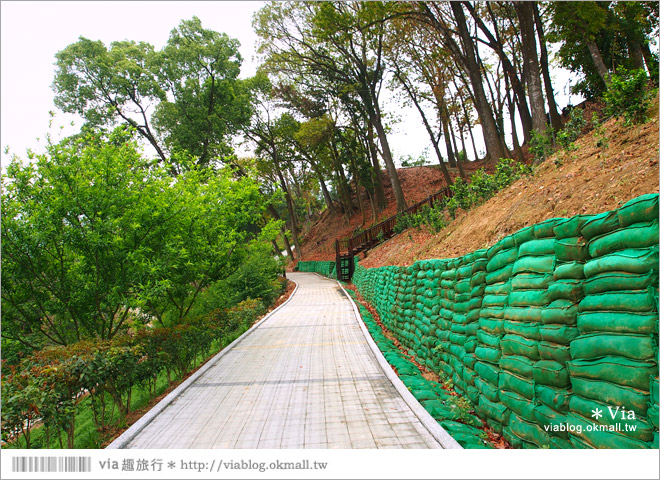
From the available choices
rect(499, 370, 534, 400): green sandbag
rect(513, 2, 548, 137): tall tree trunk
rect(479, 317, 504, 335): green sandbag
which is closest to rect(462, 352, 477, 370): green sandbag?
rect(479, 317, 504, 335): green sandbag

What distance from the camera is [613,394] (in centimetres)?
151

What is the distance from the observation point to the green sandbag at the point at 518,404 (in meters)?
2.01

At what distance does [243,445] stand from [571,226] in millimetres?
2518

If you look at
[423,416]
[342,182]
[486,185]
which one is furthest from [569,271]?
[342,182]

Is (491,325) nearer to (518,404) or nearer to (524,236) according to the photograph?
(518,404)

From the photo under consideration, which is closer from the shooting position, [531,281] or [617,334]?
[617,334]

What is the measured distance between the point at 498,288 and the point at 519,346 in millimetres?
553

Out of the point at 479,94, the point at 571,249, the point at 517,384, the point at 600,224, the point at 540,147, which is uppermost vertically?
the point at 479,94

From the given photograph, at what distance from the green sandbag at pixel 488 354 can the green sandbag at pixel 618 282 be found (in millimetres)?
926

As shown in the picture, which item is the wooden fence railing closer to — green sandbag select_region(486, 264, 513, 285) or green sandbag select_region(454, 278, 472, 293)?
green sandbag select_region(454, 278, 472, 293)

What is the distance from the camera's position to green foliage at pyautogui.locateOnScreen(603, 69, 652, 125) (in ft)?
14.8

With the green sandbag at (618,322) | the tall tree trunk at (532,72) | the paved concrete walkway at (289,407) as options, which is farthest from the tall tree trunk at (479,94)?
the green sandbag at (618,322)

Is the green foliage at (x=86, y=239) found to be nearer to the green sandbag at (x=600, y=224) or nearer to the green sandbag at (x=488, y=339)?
the green sandbag at (x=488, y=339)

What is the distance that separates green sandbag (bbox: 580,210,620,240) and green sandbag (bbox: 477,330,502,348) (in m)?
1.02
